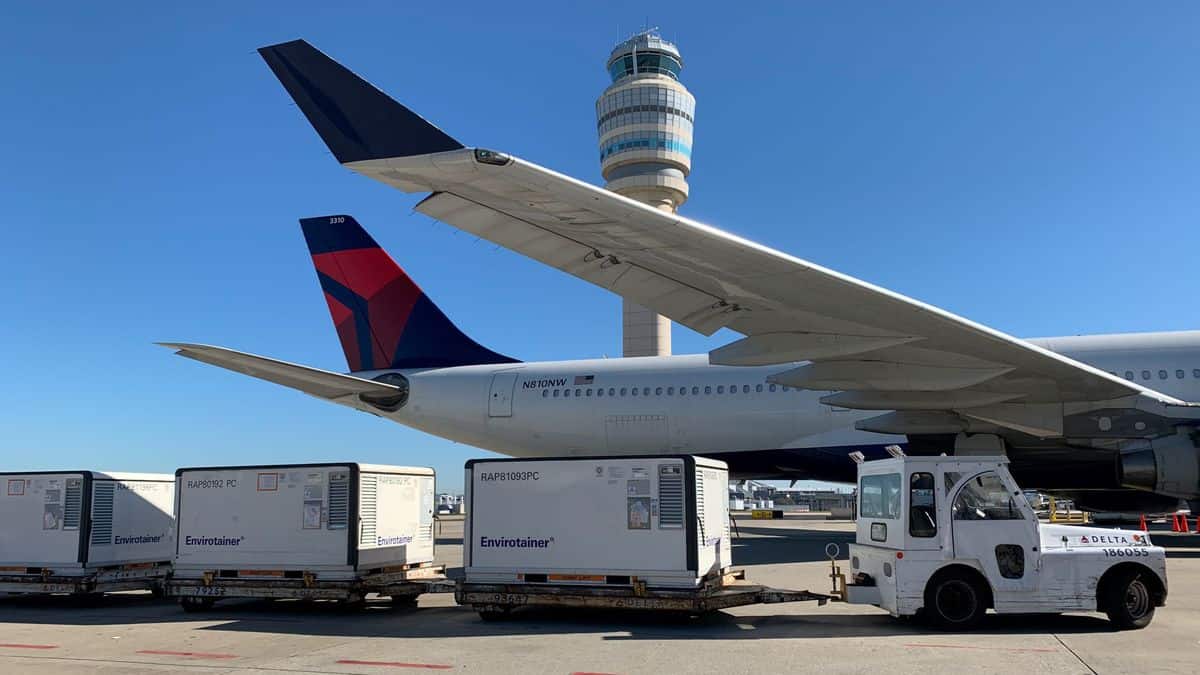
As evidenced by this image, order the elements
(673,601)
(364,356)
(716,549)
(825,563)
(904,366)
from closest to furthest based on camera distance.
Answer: (673,601)
(716,549)
(904,366)
(825,563)
(364,356)

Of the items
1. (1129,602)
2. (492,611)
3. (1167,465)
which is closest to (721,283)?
(492,611)

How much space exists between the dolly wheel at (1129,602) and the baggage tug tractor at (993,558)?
0.03 feet

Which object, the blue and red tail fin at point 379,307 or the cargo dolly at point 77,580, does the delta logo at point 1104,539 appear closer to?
the cargo dolly at point 77,580

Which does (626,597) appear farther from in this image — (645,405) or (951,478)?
(645,405)

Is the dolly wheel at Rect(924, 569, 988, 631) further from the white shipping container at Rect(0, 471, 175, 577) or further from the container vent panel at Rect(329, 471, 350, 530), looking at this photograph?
the white shipping container at Rect(0, 471, 175, 577)

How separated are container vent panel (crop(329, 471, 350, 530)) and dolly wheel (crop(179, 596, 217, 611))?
217cm

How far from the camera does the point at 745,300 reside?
11648 millimetres

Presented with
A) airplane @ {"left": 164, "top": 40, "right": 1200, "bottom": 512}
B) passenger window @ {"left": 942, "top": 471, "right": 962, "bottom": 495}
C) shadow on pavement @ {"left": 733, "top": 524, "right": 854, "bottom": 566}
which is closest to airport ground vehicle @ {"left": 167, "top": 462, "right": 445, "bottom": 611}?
airplane @ {"left": 164, "top": 40, "right": 1200, "bottom": 512}

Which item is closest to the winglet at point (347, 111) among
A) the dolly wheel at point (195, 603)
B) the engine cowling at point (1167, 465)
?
the dolly wheel at point (195, 603)

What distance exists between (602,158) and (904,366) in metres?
64.0

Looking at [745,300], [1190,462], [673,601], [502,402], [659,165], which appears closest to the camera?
[673,601]

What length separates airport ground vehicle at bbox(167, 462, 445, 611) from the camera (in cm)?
1173

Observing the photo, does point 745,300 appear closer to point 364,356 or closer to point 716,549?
point 716,549

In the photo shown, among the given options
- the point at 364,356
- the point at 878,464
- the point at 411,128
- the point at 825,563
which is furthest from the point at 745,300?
the point at 364,356
